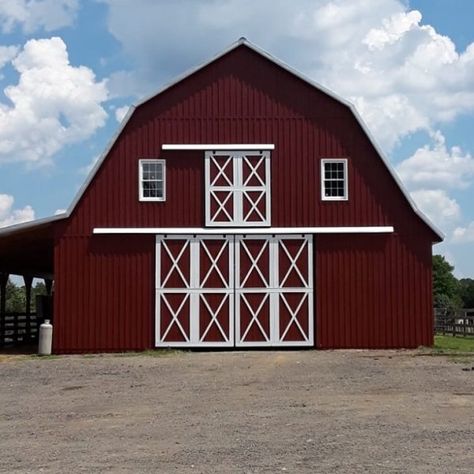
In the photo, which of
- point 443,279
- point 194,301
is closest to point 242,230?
point 194,301

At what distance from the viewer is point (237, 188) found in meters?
22.8

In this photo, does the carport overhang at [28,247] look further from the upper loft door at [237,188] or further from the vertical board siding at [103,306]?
the upper loft door at [237,188]

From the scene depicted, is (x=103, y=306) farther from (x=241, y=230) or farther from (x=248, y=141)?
(x=248, y=141)

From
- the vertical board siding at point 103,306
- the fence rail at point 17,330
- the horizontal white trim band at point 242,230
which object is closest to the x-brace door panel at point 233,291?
the horizontal white trim band at point 242,230

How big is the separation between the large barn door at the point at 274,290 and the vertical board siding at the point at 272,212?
1.42 ft

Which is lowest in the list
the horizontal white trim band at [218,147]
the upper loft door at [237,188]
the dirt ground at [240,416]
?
the dirt ground at [240,416]

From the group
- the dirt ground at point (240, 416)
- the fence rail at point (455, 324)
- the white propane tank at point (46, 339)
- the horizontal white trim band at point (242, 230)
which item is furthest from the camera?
the fence rail at point (455, 324)

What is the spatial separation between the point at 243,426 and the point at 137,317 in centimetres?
1200

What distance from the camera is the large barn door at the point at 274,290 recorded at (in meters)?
22.5

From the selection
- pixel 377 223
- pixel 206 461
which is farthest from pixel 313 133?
pixel 206 461

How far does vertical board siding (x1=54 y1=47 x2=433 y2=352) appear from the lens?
22.5 meters

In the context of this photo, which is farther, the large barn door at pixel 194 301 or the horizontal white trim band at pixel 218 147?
the horizontal white trim band at pixel 218 147

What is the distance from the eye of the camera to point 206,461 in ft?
28.5

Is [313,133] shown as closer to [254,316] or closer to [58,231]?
[254,316]
